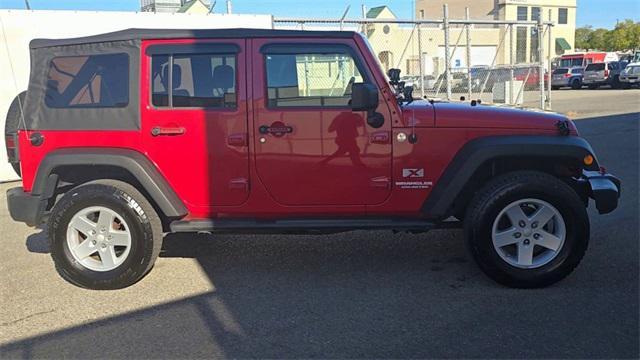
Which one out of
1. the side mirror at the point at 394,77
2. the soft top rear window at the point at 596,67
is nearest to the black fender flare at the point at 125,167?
the side mirror at the point at 394,77

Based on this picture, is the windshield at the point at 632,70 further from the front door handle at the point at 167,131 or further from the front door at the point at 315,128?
the front door handle at the point at 167,131

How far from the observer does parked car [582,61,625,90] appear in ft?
110

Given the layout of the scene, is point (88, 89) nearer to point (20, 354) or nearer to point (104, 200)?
point (104, 200)

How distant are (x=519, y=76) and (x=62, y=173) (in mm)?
18235

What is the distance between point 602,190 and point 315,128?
2275 millimetres

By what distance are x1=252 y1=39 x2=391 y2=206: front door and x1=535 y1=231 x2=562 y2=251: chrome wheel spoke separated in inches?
47.9

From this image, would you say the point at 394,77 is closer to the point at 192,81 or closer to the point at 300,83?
the point at 300,83

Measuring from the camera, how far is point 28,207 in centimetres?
457

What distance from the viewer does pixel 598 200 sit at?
4.36 metres

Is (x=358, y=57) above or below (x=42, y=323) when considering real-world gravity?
above

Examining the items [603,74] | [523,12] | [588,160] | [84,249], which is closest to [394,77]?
[588,160]

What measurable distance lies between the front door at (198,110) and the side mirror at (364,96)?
883 mm

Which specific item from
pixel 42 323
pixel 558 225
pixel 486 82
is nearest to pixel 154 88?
pixel 42 323

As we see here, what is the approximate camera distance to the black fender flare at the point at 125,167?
4430 mm
